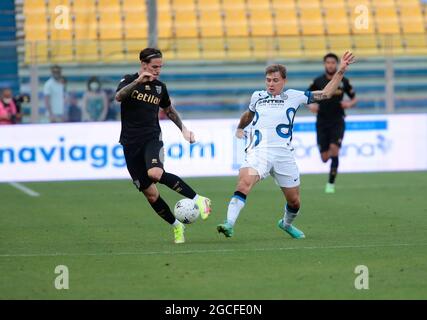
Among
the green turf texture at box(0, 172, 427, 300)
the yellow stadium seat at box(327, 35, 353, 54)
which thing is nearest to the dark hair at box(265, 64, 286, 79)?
the green turf texture at box(0, 172, 427, 300)

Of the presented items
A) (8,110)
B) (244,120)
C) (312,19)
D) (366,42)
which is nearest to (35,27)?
(8,110)

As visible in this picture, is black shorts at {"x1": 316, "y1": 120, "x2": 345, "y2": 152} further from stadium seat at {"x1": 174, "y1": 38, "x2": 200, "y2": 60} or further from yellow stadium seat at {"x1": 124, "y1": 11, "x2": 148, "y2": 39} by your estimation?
Result: yellow stadium seat at {"x1": 124, "y1": 11, "x2": 148, "y2": 39}

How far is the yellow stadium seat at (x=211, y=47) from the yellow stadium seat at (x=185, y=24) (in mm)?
3699

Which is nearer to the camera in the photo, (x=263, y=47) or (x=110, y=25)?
(x=263, y=47)

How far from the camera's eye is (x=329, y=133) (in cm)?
2019

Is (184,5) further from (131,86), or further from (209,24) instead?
(131,86)

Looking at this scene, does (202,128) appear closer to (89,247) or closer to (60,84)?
(60,84)

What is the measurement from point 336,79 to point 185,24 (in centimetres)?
1846

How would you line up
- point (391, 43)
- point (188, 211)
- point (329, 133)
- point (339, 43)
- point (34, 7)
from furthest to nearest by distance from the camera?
point (34, 7) < point (339, 43) < point (391, 43) < point (329, 133) < point (188, 211)

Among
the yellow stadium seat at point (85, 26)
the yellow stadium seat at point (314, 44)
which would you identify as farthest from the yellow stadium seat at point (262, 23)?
the yellow stadium seat at point (85, 26)

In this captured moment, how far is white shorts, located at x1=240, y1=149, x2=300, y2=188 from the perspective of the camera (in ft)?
40.8

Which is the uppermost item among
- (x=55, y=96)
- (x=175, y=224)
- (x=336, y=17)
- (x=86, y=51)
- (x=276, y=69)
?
(x=336, y=17)
